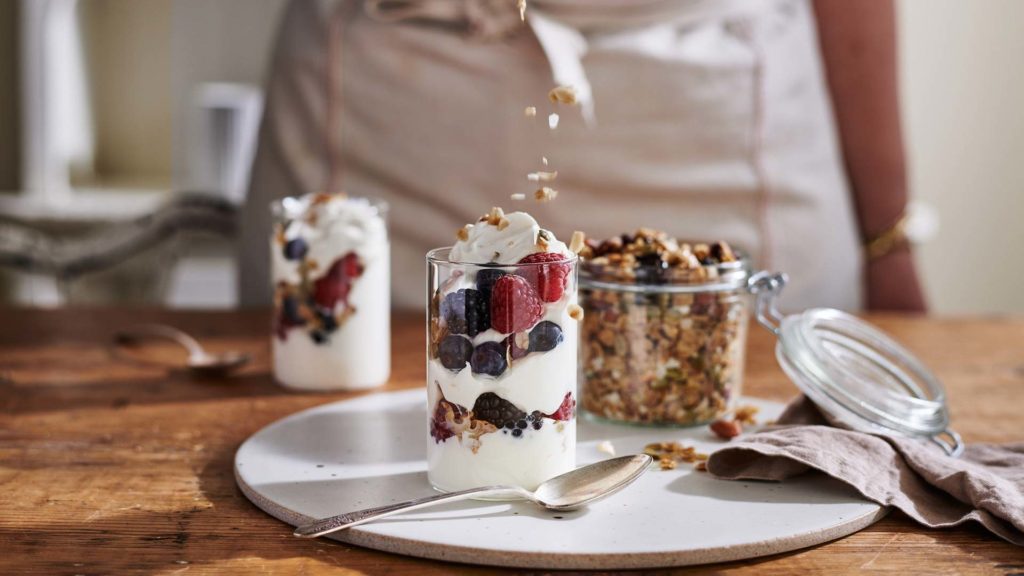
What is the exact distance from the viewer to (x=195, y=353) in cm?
130

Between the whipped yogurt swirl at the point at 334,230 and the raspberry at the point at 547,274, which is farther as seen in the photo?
the whipped yogurt swirl at the point at 334,230

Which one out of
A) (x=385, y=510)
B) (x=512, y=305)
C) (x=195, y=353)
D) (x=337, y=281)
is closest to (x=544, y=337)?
(x=512, y=305)

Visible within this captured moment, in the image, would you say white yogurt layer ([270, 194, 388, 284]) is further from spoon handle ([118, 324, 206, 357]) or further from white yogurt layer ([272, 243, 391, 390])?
spoon handle ([118, 324, 206, 357])

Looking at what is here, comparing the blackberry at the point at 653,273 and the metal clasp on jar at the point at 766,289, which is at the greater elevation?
the blackberry at the point at 653,273

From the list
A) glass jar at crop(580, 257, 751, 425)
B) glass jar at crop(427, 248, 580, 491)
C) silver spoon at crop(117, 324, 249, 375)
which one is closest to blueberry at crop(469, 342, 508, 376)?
glass jar at crop(427, 248, 580, 491)

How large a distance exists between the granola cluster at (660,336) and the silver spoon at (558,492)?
16 cm

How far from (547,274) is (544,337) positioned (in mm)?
47

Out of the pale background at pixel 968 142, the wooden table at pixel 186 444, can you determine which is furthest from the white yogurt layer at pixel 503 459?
the pale background at pixel 968 142

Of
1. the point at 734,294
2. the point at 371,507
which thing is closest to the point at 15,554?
the point at 371,507

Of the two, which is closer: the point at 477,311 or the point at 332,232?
the point at 477,311

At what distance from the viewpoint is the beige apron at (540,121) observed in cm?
183

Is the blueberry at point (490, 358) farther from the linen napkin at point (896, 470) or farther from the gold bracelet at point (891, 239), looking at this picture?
the gold bracelet at point (891, 239)

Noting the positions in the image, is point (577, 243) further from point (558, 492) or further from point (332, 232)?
point (332, 232)

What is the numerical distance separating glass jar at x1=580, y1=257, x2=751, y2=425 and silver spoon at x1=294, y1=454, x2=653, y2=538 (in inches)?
6.4
